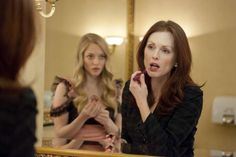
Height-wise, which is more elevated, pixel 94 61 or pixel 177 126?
pixel 94 61

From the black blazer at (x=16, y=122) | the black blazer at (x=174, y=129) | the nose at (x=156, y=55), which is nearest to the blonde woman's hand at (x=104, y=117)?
the black blazer at (x=174, y=129)

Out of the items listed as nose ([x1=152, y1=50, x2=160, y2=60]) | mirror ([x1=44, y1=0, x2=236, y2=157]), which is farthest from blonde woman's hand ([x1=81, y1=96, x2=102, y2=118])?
nose ([x1=152, y1=50, x2=160, y2=60])

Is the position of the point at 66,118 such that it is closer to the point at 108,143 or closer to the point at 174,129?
the point at 108,143

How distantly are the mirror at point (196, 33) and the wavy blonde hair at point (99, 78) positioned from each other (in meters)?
0.02

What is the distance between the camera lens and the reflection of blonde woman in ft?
3.68

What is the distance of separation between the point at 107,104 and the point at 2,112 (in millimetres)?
669

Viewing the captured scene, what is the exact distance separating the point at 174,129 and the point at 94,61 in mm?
319

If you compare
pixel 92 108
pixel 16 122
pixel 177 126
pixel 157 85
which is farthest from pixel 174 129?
pixel 16 122

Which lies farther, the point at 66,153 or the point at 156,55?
the point at 66,153

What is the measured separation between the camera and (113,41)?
111 centimetres

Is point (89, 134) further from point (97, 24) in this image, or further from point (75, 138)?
point (97, 24)

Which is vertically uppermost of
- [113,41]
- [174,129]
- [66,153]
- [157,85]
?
[113,41]

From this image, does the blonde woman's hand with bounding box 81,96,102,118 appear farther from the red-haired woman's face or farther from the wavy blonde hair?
the red-haired woman's face

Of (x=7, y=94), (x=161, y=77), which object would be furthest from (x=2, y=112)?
(x=161, y=77)
